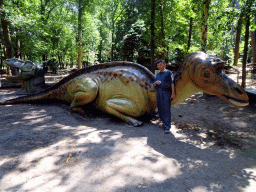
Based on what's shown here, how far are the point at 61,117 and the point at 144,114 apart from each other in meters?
2.09

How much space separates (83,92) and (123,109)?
1222 millimetres

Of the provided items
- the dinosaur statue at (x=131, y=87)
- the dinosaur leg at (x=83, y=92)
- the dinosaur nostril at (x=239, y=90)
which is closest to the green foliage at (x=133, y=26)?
the dinosaur statue at (x=131, y=87)

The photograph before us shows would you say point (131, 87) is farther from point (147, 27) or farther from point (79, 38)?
point (79, 38)

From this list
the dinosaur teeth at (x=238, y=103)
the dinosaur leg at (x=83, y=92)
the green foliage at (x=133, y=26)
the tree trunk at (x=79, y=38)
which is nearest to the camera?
the dinosaur teeth at (x=238, y=103)

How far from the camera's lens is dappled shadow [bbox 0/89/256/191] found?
183 centimetres

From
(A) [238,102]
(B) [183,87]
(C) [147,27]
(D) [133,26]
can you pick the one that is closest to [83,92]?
(B) [183,87]

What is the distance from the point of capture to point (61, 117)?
4.07 metres

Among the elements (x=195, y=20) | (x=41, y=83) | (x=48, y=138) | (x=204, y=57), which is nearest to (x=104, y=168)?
(x=48, y=138)

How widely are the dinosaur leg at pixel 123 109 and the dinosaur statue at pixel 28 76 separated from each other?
3850mm

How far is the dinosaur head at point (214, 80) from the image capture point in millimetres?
2908

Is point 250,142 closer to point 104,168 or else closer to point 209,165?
point 209,165

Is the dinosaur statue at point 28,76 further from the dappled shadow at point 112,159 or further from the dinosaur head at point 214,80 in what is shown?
the dinosaur head at point 214,80

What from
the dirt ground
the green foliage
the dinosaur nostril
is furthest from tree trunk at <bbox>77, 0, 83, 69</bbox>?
the dinosaur nostril

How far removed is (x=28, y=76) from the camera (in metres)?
6.03
